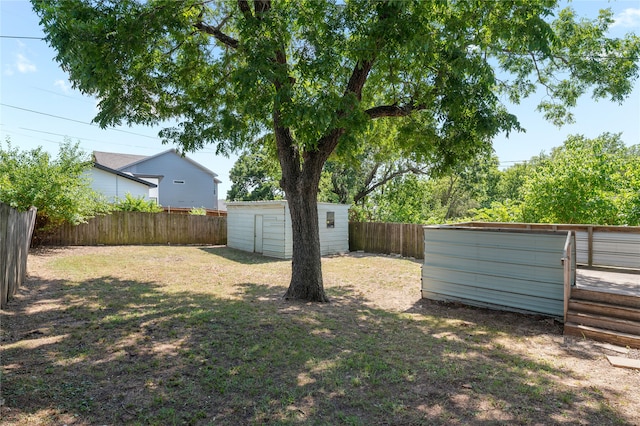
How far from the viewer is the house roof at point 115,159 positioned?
A: 25109mm

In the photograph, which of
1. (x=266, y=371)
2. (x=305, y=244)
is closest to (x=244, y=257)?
(x=305, y=244)

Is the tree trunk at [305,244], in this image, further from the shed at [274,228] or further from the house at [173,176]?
the house at [173,176]

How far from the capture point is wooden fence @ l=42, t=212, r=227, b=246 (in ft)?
48.6

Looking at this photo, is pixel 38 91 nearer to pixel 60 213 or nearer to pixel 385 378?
pixel 60 213

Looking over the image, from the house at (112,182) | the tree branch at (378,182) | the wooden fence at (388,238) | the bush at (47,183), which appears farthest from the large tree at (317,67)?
the house at (112,182)

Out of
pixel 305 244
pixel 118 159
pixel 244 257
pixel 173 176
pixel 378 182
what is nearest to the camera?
pixel 305 244

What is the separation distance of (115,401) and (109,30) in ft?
17.5

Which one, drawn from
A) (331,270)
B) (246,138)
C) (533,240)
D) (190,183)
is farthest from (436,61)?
(190,183)

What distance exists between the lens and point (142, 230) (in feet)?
53.5

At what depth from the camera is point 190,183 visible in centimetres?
3030

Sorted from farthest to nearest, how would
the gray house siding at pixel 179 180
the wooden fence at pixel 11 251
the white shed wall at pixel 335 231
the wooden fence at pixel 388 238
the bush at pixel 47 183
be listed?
1. the gray house siding at pixel 179 180
2. the white shed wall at pixel 335 231
3. the wooden fence at pixel 388 238
4. the bush at pixel 47 183
5. the wooden fence at pixel 11 251

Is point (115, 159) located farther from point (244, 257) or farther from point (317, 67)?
point (317, 67)

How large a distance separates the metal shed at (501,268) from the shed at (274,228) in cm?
710

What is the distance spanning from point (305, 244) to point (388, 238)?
30.0ft
